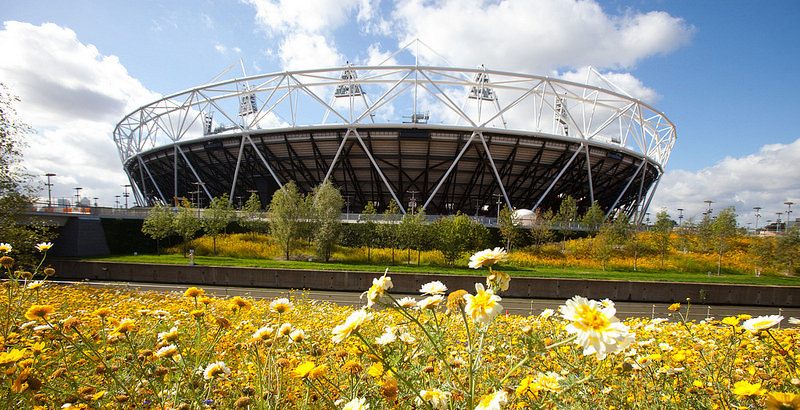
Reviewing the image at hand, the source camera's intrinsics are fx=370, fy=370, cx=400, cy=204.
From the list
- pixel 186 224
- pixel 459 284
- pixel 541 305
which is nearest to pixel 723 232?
pixel 541 305

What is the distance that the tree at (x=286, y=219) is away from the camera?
25.4 meters

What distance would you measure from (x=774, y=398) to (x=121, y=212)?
137ft

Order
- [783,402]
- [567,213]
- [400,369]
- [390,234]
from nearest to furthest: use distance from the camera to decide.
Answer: [783,402] < [400,369] < [390,234] < [567,213]

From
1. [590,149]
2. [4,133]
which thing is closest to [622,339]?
[4,133]

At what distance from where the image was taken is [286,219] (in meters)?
25.5

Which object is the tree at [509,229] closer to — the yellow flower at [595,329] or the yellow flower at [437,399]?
the yellow flower at [437,399]

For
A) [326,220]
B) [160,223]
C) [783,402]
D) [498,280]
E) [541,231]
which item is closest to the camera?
[783,402]

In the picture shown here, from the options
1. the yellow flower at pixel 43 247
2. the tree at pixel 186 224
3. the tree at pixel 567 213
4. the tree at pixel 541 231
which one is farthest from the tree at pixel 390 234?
the yellow flower at pixel 43 247

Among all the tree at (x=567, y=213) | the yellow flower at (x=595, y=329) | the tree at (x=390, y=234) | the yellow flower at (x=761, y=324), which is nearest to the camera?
the yellow flower at (x=595, y=329)

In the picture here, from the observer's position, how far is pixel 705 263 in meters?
26.8

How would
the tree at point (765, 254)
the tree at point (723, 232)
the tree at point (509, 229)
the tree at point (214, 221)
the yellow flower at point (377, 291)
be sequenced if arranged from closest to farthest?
the yellow flower at point (377, 291)
the tree at point (765, 254)
the tree at point (723, 232)
the tree at point (509, 229)
the tree at point (214, 221)

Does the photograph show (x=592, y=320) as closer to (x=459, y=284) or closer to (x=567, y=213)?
(x=459, y=284)

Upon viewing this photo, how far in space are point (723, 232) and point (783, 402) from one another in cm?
3488

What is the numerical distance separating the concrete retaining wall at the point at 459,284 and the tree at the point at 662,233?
9945 mm
